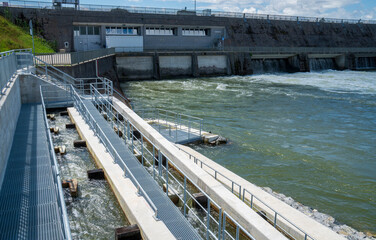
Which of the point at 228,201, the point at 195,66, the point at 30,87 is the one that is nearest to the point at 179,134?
the point at 30,87

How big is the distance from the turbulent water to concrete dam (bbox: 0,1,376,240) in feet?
6.01

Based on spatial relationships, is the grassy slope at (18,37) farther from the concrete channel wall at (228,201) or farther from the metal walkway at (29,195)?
the concrete channel wall at (228,201)

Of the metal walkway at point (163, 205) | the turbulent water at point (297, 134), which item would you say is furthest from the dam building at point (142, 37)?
the metal walkway at point (163, 205)

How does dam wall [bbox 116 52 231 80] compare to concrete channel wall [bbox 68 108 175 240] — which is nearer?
concrete channel wall [bbox 68 108 175 240]

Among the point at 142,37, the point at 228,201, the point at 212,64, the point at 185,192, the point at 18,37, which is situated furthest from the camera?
the point at 212,64

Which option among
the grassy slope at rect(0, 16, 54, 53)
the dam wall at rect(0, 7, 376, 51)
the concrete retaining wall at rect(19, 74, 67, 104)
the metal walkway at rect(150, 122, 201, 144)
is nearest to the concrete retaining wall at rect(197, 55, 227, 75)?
the dam wall at rect(0, 7, 376, 51)

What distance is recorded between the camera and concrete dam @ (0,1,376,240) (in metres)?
5.88

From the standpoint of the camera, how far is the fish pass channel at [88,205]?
240 inches

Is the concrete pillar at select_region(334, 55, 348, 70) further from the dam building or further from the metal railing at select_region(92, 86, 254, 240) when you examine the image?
the metal railing at select_region(92, 86, 254, 240)

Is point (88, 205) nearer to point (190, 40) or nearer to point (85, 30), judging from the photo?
point (85, 30)

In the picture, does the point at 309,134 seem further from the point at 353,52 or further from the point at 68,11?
the point at 353,52

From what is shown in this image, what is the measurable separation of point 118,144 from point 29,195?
3.61m

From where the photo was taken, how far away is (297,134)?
17453mm

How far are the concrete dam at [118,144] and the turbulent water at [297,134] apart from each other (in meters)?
1.83
